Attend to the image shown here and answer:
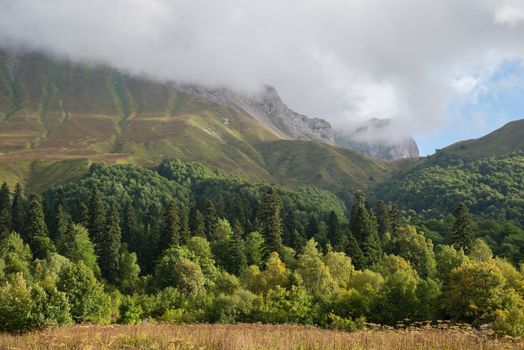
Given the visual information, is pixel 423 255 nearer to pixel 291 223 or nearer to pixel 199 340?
pixel 291 223

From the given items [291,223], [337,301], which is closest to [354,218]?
[291,223]

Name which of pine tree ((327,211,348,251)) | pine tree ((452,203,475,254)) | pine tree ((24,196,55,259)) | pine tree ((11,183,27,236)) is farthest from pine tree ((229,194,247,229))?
pine tree ((452,203,475,254))

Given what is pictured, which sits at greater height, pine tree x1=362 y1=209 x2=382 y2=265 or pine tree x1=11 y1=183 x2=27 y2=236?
pine tree x1=11 y1=183 x2=27 y2=236

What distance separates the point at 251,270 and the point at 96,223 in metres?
57.7

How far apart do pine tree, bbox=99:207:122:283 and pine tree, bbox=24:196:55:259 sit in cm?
1392

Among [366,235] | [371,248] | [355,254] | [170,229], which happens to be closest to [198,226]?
[170,229]

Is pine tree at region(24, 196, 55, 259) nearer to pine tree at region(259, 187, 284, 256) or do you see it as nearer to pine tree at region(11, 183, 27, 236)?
pine tree at region(11, 183, 27, 236)

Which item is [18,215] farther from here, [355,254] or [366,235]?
[366,235]

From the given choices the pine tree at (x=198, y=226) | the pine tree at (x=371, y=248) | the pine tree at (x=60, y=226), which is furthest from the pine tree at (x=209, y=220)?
the pine tree at (x=371, y=248)

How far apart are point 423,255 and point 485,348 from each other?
325 feet

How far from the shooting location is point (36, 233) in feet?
403

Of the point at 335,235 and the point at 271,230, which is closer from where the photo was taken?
the point at 271,230

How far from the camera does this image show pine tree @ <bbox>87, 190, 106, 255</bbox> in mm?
123613

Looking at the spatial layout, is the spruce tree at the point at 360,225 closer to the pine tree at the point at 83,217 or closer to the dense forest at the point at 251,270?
the dense forest at the point at 251,270
